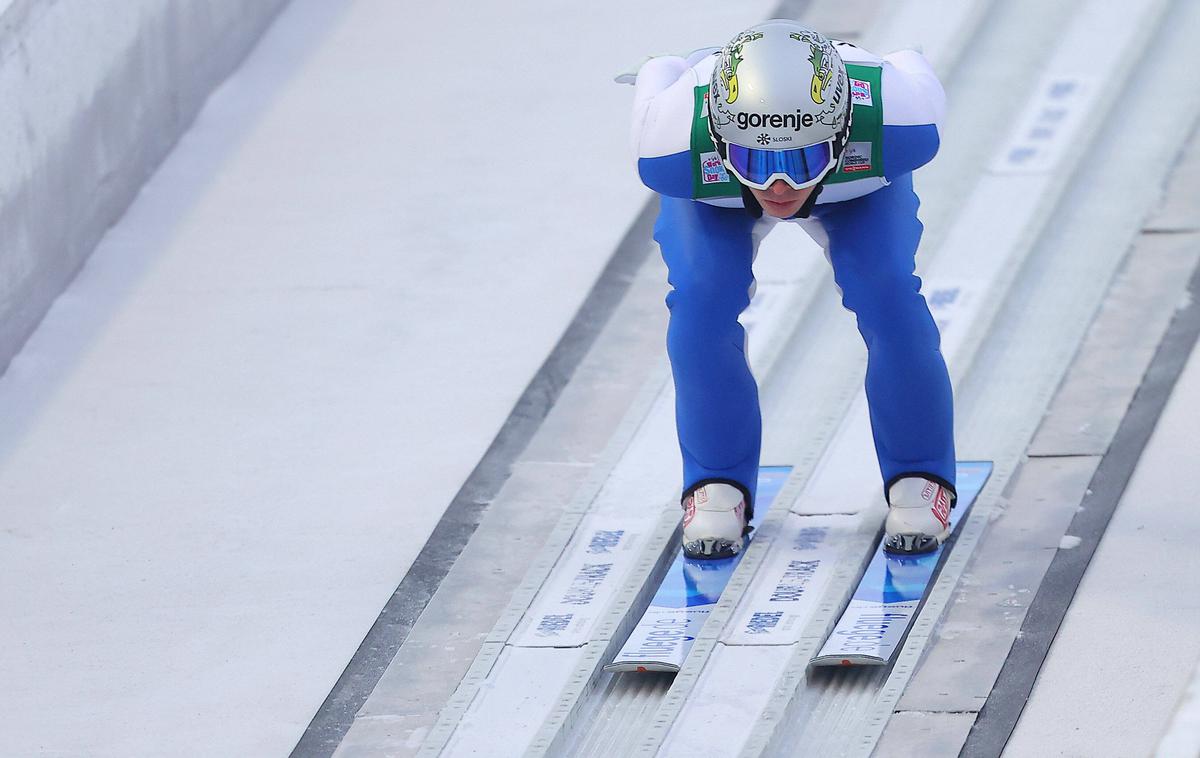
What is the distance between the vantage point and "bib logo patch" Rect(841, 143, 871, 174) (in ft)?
12.5

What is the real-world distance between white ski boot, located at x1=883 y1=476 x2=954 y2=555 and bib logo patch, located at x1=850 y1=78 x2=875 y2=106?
0.83 m

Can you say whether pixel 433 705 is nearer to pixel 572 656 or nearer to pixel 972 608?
pixel 572 656

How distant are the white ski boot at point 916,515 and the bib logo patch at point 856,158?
2.37 ft

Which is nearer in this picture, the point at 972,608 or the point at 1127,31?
the point at 972,608

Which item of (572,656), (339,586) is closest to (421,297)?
(339,586)

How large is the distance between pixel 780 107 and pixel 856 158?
9.9 inches

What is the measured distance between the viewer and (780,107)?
11.9 feet

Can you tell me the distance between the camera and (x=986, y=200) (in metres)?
5.72

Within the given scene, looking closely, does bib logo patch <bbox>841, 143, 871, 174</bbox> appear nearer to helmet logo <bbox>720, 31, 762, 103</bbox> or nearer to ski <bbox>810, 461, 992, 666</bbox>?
helmet logo <bbox>720, 31, 762, 103</bbox>

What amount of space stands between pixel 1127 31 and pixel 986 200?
114 centimetres

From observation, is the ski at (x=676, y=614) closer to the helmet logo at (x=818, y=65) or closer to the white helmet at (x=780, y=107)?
the white helmet at (x=780, y=107)

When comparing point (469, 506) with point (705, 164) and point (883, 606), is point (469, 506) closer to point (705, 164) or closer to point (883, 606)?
point (883, 606)

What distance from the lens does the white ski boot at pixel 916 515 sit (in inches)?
167

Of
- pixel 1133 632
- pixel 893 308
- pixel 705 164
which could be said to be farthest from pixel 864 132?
pixel 1133 632
